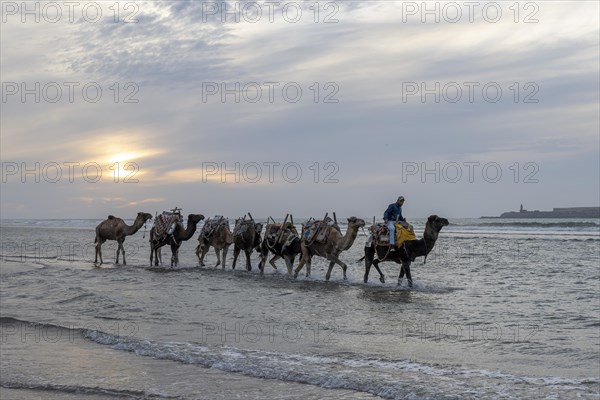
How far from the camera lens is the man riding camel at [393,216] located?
19.0m

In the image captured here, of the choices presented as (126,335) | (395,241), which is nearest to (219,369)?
(126,335)

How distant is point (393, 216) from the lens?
19281 millimetres

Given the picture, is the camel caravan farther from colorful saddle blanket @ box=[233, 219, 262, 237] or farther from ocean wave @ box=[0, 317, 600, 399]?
ocean wave @ box=[0, 317, 600, 399]

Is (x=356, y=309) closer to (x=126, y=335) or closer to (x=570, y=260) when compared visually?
(x=126, y=335)

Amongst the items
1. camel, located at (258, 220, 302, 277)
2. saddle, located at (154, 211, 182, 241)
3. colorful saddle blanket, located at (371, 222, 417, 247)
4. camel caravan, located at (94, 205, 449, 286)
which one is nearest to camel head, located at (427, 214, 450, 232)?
camel caravan, located at (94, 205, 449, 286)

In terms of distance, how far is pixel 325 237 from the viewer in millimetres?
20500

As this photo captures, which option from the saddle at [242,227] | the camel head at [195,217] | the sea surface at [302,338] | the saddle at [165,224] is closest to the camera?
the sea surface at [302,338]

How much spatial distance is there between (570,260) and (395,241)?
382 inches

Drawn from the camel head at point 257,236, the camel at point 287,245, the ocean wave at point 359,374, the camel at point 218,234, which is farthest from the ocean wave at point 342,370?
the camel at point 218,234

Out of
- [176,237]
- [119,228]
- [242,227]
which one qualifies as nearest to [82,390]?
[242,227]

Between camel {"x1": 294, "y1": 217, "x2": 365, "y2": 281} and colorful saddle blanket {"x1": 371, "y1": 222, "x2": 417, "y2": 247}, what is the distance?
441 millimetres

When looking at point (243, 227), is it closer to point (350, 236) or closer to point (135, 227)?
point (350, 236)

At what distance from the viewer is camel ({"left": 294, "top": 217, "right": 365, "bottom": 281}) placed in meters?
19.8

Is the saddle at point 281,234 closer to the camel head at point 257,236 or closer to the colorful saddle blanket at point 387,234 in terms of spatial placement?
the camel head at point 257,236
